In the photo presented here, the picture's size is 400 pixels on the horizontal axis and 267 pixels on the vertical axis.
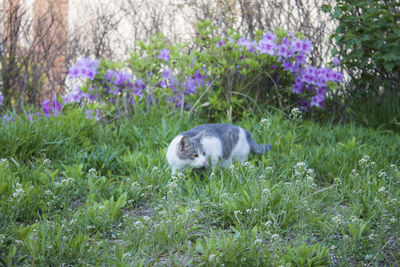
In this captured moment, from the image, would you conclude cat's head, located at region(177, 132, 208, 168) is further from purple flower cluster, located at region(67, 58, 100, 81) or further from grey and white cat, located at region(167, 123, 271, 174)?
purple flower cluster, located at region(67, 58, 100, 81)

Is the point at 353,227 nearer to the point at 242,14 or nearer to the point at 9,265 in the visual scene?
the point at 9,265

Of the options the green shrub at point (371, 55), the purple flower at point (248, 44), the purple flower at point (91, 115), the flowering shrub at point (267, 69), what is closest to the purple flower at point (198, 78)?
the flowering shrub at point (267, 69)

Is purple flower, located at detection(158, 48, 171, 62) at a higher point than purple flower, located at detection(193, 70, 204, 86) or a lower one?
higher

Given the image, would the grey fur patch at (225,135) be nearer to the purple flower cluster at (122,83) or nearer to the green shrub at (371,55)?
the purple flower cluster at (122,83)

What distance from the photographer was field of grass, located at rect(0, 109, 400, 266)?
2.03 metres

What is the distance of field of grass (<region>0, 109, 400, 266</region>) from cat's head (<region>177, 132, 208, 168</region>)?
0.54 feet

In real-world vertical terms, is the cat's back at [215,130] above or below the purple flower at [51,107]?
below

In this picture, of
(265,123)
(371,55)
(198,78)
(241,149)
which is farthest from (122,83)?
(371,55)

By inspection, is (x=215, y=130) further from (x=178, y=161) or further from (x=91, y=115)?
(x=91, y=115)

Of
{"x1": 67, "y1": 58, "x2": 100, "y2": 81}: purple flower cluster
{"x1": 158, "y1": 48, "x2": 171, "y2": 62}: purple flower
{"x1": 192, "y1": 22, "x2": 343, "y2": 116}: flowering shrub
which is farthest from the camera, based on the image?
{"x1": 158, "y1": 48, "x2": 171, "y2": 62}: purple flower

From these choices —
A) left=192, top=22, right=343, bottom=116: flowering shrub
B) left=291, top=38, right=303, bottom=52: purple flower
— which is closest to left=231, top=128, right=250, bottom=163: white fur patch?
left=192, top=22, right=343, bottom=116: flowering shrub

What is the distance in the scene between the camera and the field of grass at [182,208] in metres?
2.03

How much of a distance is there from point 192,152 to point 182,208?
70cm

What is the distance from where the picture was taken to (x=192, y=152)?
121 inches
